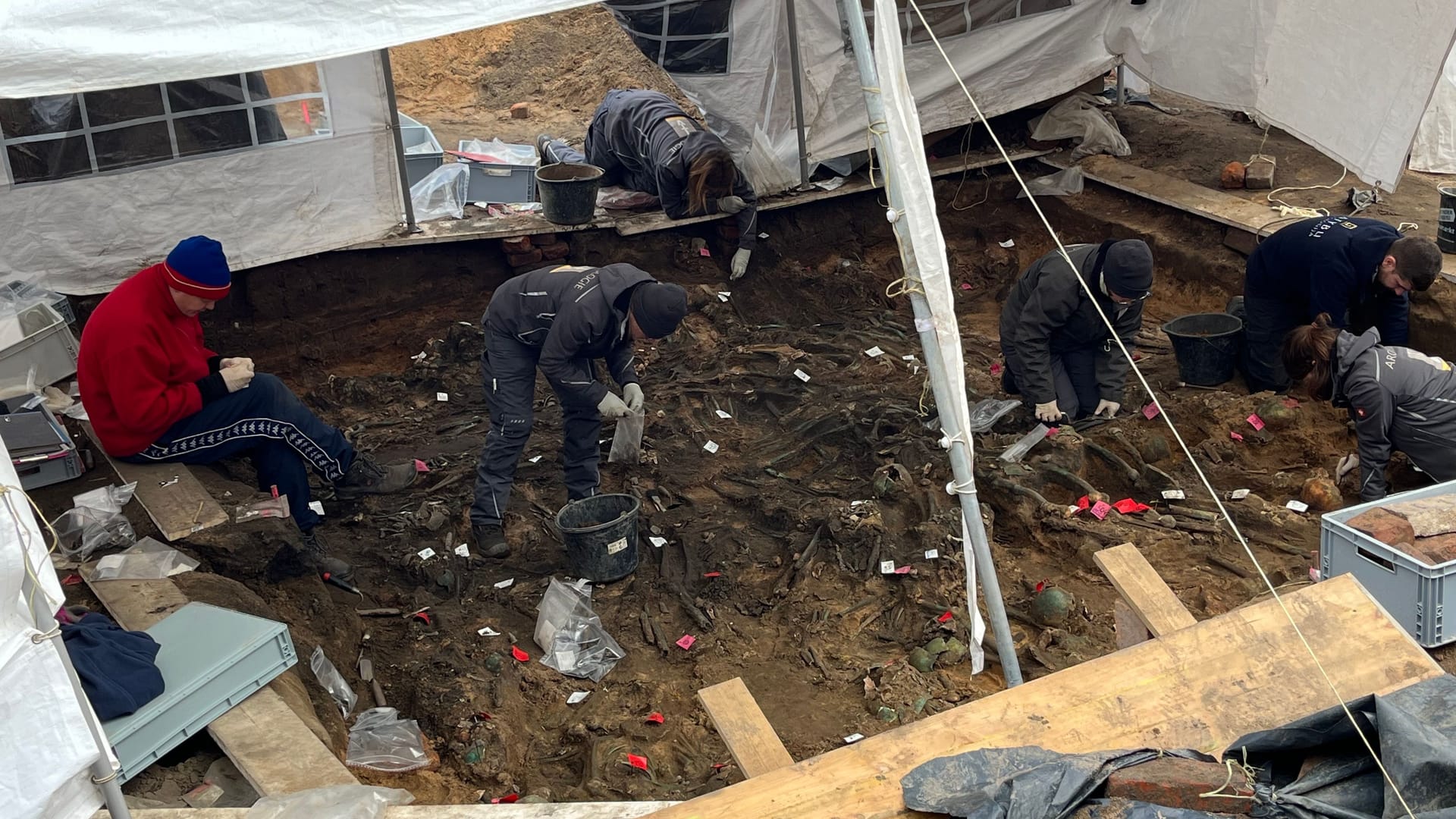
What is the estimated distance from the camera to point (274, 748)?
3781 millimetres

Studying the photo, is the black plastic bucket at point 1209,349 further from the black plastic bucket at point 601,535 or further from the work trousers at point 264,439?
the work trousers at point 264,439

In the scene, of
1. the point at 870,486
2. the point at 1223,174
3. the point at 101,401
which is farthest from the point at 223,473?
the point at 1223,174

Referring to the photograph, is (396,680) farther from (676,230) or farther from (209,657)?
(676,230)

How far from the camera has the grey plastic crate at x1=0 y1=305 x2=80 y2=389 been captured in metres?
6.45

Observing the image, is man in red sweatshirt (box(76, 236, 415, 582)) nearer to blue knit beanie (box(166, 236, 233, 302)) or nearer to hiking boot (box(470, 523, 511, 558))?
blue knit beanie (box(166, 236, 233, 302))

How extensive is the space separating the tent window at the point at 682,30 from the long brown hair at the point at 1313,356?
207 inches

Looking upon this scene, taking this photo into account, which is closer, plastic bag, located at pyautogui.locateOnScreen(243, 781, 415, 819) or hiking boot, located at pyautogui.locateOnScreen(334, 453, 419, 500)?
plastic bag, located at pyautogui.locateOnScreen(243, 781, 415, 819)

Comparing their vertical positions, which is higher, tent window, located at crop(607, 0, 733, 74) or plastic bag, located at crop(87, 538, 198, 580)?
tent window, located at crop(607, 0, 733, 74)

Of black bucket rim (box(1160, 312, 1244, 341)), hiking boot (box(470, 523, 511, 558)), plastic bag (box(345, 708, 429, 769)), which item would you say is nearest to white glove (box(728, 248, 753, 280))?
black bucket rim (box(1160, 312, 1244, 341))

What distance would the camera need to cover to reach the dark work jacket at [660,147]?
8578mm

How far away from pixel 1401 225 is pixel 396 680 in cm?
695

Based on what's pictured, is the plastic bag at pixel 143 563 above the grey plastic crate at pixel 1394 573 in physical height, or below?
below

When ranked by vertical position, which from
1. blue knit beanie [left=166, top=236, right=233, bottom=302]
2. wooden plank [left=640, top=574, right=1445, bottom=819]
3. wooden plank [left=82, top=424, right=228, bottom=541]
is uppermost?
blue knit beanie [left=166, top=236, right=233, bottom=302]

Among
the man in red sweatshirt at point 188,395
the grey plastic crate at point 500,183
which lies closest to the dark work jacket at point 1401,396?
Result: the man in red sweatshirt at point 188,395
